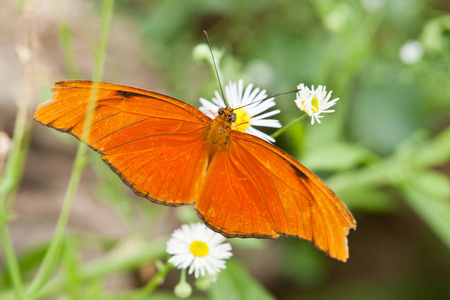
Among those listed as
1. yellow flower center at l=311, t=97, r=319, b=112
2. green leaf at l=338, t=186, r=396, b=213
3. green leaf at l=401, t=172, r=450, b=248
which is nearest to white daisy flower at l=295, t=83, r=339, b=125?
yellow flower center at l=311, t=97, r=319, b=112

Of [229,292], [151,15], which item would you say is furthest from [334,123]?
[151,15]

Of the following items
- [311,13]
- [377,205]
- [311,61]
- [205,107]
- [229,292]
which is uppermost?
[311,13]

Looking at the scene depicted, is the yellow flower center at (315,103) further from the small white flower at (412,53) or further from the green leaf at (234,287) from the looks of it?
the small white flower at (412,53)

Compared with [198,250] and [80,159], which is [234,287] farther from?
[80,159]

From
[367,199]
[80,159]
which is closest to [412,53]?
[367,199]

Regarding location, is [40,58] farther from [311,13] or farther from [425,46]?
[425,46]

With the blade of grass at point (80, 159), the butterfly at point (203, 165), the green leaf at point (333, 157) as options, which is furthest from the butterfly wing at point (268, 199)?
the green leaf at point (333, 157)

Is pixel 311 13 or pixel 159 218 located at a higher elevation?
pixel 311 13
